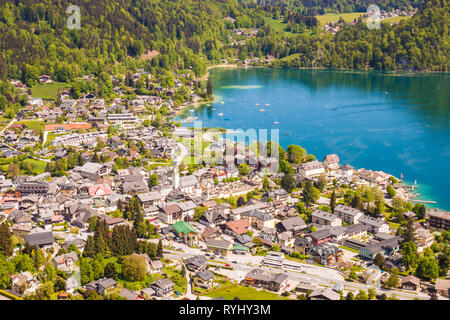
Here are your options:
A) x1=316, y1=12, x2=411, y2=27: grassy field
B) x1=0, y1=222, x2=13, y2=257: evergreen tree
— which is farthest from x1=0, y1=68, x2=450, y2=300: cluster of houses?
x1=316, y1=12, x2=411, y2=27: grassy field

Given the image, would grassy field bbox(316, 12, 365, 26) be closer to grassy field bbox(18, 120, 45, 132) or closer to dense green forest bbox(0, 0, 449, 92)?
dense green forest bbox(0, 0, 449, 92)

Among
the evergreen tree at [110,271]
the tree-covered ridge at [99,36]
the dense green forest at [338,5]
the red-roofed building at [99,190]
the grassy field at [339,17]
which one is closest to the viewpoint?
the evergreen tree at [110,271]

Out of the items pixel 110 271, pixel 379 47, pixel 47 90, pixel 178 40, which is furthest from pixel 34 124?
pixel 379 47

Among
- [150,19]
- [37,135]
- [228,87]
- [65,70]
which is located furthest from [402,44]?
[37,135]

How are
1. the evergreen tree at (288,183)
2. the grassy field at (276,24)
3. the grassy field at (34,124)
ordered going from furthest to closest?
the grassy field at (276,24), the grassy field at (34,124), the evergreen tree at (288,183)

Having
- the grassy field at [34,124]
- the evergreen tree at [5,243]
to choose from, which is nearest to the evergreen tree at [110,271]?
the evergreen tree at [5,243]

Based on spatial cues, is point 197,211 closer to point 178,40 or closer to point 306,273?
point 306,273

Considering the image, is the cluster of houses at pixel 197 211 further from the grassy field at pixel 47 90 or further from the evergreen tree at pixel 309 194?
the grassy field at pixel 47 90
